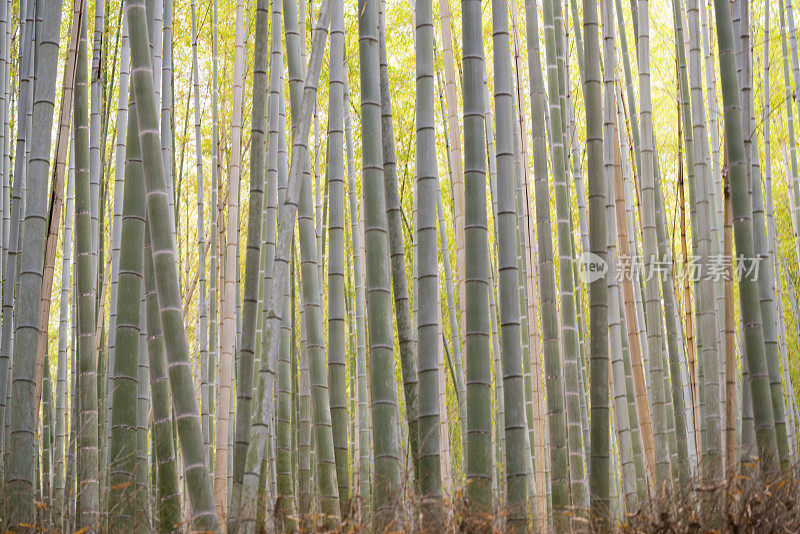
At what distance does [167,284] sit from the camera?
69.7 inches

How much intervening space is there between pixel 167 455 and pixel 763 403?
64.8 inches

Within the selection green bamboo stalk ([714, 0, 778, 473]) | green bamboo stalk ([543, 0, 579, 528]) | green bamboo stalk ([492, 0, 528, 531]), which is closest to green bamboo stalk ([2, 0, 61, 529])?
green bamboo stalk ([492, 0, 528, 531])

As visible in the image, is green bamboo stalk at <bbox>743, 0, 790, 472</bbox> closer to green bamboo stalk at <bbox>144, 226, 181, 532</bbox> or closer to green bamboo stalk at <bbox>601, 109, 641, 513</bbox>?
green bamboo stalk at <bbox>601, 109, 641, 513</bbox>

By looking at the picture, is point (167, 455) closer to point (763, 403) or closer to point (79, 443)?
point (79, 443)

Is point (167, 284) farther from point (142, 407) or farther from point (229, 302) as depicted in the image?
point (229, 302)

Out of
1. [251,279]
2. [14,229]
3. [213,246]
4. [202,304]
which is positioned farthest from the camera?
[202,304]

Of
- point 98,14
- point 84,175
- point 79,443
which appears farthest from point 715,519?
point 98,14

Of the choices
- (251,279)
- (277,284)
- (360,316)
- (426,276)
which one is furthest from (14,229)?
(360,316)

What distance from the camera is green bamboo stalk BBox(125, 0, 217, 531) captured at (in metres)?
1.70

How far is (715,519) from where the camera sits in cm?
186

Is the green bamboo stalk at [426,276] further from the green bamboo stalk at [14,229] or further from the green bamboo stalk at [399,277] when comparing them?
the green bamboo stalk at [14,229]

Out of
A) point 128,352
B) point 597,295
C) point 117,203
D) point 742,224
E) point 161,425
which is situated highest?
point 117,203

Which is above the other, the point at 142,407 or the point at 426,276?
the point at 426,276

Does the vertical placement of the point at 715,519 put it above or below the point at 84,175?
below
